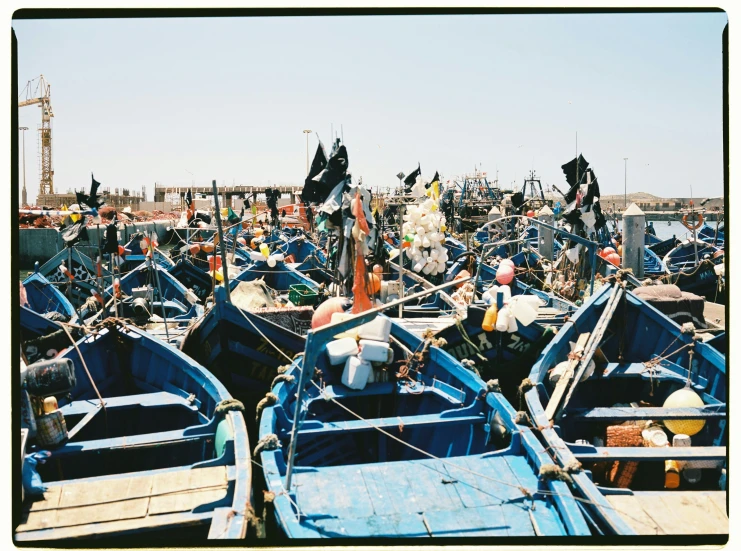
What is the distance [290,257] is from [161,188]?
52193 mm

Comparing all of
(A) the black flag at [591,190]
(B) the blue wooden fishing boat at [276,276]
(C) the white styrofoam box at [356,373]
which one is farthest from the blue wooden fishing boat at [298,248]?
(C) the white styrofoam box at [356,373]

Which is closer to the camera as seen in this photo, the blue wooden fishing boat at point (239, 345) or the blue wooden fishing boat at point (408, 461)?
the blue wooden fishing boat at point (408, 461)

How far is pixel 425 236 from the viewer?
14219 mm

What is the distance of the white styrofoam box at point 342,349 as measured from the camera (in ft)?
25.7

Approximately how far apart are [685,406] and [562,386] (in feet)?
4.88

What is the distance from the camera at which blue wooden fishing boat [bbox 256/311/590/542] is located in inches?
195

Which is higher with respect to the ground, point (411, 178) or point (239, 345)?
point (411, 178)

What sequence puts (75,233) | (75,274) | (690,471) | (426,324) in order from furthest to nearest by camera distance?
(75,274)
(75,233)
(426,324)
(690,471)

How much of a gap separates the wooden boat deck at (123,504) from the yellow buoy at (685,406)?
16.8ft

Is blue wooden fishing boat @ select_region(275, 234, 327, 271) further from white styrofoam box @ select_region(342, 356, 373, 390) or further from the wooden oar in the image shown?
white styrofoam box @ select_region(342, 356, 373, 390)

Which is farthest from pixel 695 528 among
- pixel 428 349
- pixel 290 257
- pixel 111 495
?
pixel 290 257

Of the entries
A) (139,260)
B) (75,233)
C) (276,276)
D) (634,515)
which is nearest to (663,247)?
(276,276)

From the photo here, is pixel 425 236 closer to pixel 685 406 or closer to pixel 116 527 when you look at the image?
pixel 685 406

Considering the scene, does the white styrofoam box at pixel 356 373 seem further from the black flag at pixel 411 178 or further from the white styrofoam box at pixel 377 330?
the black flag at pixel 411 178
